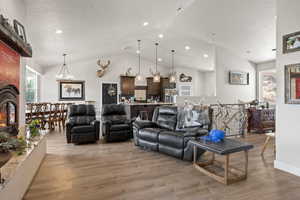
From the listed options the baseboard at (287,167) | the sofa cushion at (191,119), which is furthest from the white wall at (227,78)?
the baseboard at (287,167)

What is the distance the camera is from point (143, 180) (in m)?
2.68

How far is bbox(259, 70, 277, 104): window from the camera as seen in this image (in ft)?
25.6

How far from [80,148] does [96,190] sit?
2233 mm

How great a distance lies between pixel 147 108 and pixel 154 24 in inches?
129

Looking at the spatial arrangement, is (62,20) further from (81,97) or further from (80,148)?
(81,97)

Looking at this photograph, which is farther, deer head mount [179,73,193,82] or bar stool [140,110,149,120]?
deer head mount [179,73,193,82]

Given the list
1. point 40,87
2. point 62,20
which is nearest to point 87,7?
point 62,20

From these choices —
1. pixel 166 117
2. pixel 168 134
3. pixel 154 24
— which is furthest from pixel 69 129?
pixel 154 24

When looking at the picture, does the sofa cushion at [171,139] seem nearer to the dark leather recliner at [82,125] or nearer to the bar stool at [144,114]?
the dark leather recliner at [82,125]

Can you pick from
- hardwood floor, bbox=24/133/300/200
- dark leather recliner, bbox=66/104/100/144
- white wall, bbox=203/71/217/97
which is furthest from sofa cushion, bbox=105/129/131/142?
white wall, bbox=203/71/217/97

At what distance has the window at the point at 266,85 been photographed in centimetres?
779

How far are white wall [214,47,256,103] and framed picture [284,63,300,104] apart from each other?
3.99m

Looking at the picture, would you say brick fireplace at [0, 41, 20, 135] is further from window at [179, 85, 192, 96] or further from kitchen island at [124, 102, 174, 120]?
window at [179, 85, 192, 96]

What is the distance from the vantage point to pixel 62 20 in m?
4.13
